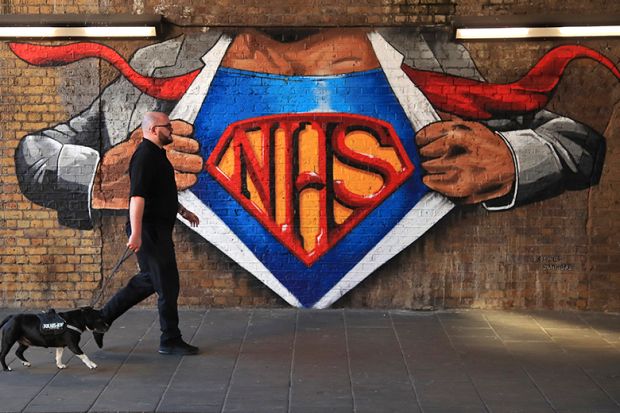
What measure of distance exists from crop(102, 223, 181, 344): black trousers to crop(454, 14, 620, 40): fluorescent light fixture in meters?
3.53

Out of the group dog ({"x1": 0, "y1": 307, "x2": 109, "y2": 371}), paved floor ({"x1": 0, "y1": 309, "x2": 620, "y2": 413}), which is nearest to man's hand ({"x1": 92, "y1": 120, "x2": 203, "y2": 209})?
paved floor ({"x1": 0, "y1": 309, "x2": 620, "y2": 413})

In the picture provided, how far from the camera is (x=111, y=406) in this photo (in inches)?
243

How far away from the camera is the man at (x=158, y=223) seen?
7.33 metres

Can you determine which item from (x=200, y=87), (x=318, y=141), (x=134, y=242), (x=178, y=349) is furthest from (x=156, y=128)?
(x=318, y=141)

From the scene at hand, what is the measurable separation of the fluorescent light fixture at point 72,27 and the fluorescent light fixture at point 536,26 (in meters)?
3.02

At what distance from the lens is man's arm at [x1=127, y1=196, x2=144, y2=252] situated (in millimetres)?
7181

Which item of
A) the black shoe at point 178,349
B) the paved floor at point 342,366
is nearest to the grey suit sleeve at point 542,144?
the paved floor at point 342,366

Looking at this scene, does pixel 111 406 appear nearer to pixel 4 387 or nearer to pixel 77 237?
pixel 4 387

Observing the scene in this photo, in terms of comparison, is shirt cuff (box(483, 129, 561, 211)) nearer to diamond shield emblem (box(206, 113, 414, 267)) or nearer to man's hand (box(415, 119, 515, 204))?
man's hand (box(415, 119, 515, 204))

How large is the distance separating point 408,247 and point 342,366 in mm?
2185

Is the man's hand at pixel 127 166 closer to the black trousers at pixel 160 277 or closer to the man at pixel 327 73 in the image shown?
the man at pixel 327 73

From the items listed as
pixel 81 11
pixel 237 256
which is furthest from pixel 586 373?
pixel 81 11

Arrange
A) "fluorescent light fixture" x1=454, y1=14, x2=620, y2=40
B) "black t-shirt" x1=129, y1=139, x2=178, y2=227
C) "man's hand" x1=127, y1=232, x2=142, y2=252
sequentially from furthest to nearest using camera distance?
"fluorescent light fixture" x1=454, y1=14, x2=620, y2=40, "black t-shirt" x1=129, y1=139, x2=178, y2=227, "man's hand" x1=127, y1=232, x2=142, y2=252

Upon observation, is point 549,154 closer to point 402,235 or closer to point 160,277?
point 402,235
